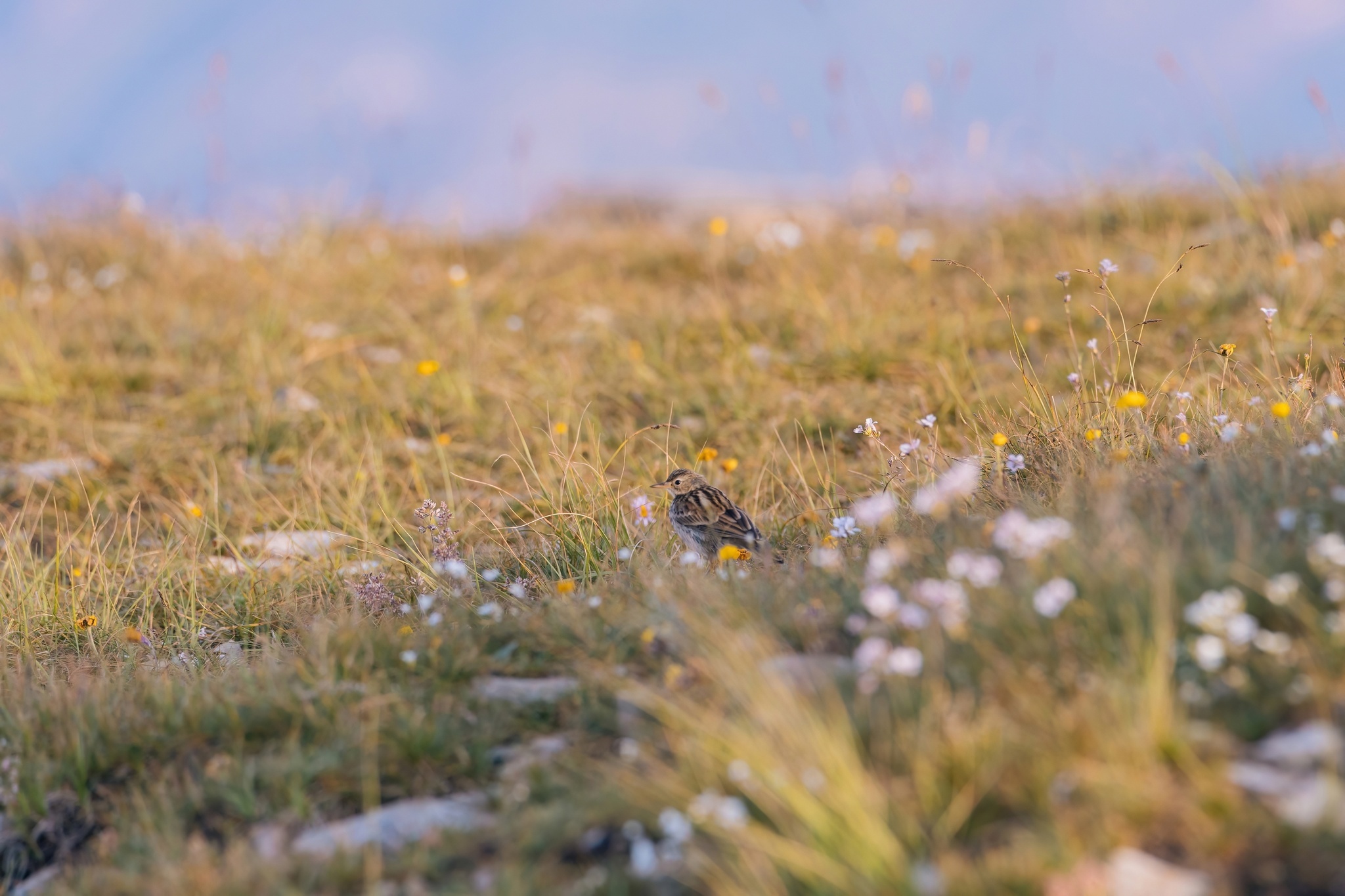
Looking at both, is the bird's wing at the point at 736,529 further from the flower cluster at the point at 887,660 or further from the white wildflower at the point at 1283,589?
the white wildflower at the point at 1283,589

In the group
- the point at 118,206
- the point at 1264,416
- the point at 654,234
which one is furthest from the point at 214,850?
the point at 118,206

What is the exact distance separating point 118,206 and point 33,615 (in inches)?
308

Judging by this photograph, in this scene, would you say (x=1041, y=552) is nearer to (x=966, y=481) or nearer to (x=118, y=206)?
(x=966, y=481)

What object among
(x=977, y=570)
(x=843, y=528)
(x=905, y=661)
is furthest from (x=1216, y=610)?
(x=843, y=528)

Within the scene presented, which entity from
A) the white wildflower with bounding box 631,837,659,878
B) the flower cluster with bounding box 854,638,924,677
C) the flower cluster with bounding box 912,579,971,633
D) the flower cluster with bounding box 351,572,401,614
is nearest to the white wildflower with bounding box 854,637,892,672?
the flower cluster with bounding box 854,638,924,677

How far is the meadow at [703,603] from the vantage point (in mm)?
2062

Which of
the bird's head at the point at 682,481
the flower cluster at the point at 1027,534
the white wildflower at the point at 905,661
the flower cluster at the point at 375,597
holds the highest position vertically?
the flower cluster at the point at 1027,534

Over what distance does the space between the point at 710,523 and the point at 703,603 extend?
44.3 inches

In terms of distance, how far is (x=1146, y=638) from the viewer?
88.8 inches

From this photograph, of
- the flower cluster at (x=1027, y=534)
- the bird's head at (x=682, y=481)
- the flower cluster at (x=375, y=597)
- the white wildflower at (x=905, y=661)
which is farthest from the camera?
the bird's head at (x=682, y=481)

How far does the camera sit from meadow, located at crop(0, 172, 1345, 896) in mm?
2062

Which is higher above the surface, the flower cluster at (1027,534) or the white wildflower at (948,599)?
the flower cluster at (1027,534)

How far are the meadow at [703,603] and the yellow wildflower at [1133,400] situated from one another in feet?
0.07

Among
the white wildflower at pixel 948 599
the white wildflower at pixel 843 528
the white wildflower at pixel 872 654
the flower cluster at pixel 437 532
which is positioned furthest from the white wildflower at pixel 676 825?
the flower cluster at pixel 437 532
